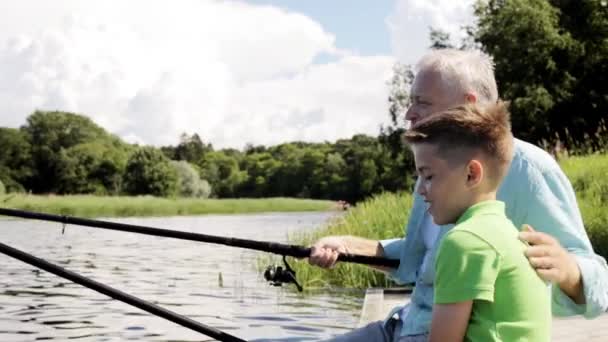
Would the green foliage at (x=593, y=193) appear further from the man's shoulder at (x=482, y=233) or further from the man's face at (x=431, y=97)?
the man's shoulder at (x=482, y=233)

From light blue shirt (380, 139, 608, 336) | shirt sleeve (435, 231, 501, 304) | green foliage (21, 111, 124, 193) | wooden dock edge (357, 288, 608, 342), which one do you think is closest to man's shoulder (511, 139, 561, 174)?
light blue shirt (380, 139, 608, 336)

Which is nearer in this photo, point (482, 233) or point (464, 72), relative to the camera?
point (482, 233)

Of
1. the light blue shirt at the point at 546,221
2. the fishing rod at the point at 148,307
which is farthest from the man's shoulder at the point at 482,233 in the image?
the fishing rod at the point at 148,307

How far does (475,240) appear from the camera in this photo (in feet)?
6.93

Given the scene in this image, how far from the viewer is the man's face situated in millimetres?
2924

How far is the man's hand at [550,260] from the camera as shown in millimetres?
2271

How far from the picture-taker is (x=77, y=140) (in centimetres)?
9200

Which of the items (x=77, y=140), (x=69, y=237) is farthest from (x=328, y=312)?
(x=77, y=140)

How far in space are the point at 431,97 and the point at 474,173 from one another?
2.41 feet

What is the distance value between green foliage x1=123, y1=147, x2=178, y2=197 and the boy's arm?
7814cm

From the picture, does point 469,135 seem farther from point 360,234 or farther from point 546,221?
point 360,234

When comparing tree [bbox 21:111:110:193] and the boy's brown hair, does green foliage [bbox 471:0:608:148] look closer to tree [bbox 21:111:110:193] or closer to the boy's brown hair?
the boy's brown hair

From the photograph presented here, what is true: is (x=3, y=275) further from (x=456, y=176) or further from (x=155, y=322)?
(x=456, y=176)

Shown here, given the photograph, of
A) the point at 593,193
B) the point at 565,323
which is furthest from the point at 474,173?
the point at 593,193
